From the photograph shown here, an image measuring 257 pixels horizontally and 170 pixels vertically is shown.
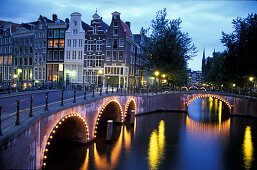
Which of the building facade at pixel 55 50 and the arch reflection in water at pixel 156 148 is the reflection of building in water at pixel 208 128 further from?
the building facade at pixel 55 50

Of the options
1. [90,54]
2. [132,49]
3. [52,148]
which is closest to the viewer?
[52,148]

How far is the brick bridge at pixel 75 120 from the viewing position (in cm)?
714

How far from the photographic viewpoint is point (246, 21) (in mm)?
26297

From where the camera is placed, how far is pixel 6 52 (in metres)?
48.8

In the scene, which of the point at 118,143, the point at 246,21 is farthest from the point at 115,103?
the point at 246,21

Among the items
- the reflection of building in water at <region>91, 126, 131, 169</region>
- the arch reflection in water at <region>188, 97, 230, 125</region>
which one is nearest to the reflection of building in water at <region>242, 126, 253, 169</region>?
the arch reflection in water at <region>188, 97, 230, 125</region>

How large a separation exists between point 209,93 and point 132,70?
15.9m

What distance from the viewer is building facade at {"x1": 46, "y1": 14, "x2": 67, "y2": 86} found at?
40.4m

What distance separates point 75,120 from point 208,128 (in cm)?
1735

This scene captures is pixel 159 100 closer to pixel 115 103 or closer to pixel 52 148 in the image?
pixel 115 103

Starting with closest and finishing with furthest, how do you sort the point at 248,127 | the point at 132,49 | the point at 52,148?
the point at 52,148 → the point at 248,127 → the point at 132,49

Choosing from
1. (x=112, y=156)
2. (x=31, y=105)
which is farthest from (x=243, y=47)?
(x=31, y=105)

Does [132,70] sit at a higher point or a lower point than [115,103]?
higher

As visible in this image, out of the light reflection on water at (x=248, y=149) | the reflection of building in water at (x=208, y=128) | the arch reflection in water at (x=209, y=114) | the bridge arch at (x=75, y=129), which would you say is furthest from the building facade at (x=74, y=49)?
the light reflection on water at (x=248, y=149)
